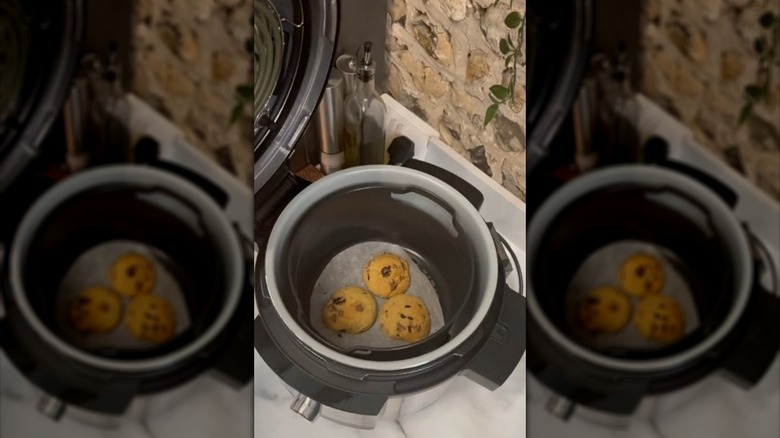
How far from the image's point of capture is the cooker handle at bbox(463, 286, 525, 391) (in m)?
1.13

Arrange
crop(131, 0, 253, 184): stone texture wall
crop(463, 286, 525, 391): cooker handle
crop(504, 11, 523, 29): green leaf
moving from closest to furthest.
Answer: crop(131, 0, 253, 184): stone texture wall, crop(504, 11, 523, 29): green leaf, crop(463, 286, 525, 391): cooker handle

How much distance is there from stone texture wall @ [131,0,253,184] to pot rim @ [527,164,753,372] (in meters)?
0.38

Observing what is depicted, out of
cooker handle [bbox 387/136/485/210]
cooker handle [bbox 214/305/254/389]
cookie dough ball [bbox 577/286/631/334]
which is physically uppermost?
cooker handle [bbox 387/136/485/210]

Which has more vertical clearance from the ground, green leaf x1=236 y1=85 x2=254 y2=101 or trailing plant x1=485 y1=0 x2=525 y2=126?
trailing plant x1=485 y1=0 x2=525 y2=126

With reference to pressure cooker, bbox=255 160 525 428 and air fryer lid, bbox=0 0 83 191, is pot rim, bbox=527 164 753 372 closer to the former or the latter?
pressure cooker, bbox=255 160 525 428

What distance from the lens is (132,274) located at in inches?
35.9

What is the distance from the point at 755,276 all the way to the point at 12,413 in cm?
91

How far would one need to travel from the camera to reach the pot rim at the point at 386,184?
1.07 meters

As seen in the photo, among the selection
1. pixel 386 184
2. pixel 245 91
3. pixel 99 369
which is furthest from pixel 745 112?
pixel 99 369

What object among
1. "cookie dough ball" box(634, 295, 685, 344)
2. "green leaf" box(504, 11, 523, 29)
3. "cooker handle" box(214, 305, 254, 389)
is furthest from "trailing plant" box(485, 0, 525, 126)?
"cooker handle" box(214, 305, 254, 389)

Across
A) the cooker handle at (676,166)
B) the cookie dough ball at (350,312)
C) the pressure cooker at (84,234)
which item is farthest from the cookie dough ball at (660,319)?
the pressure cooker at (84,234)

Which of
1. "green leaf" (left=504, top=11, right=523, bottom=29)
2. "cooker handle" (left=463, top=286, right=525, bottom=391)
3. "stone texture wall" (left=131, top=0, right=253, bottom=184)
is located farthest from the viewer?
"cooker handle" (left=463, top=286, right=525, bottom=391)

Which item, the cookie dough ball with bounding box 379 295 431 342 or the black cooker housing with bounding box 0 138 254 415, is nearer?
the black cooker housing with bounding box 0 138 254 415

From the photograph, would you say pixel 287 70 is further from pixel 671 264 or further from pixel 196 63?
pixel 671 264
